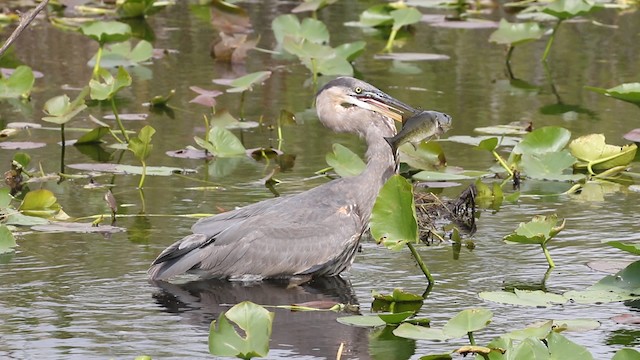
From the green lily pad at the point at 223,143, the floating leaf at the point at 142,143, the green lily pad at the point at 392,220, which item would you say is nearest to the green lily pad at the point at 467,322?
the green lily pad at the point at 392,220

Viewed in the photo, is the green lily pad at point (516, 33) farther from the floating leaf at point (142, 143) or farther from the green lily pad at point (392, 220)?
the green lily pad at point (392, 220)

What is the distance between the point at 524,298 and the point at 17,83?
588cm

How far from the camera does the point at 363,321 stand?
19.4 feet

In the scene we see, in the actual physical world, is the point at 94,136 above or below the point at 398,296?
below

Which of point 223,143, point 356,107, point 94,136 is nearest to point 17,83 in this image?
point 94,136

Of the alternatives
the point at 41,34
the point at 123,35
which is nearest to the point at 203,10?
the point at 41,34

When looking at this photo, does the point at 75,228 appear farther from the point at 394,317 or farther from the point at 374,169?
the point at 394,317

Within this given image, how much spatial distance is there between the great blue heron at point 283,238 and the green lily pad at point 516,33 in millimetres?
5275

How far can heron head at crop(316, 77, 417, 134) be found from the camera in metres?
7.58

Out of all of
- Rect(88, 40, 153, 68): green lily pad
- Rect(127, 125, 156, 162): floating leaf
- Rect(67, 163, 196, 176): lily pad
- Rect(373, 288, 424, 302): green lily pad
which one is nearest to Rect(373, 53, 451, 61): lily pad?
Rect(88, 40, 153, 68): green lily pad

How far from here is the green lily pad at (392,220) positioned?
6.22 metres

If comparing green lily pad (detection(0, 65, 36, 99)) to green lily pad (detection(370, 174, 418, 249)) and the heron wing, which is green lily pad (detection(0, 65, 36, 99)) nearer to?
the heron wing

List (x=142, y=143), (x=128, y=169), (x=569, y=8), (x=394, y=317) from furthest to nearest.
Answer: (x=569, y=8) < (x=128, y=169) < (x=142, y=143) < (x=394, y=317)

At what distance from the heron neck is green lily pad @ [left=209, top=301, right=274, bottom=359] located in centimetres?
227
